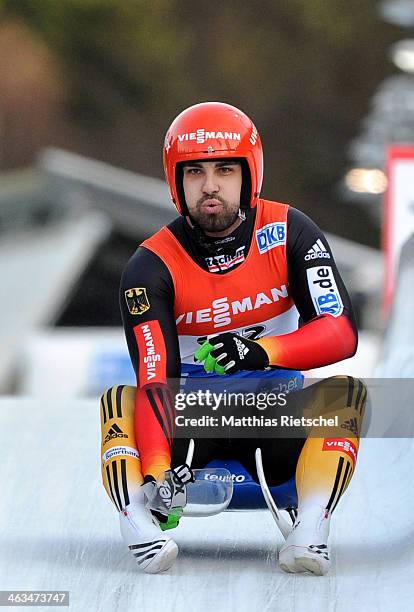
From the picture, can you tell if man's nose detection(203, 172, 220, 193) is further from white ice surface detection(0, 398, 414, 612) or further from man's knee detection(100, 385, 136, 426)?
white ice surface detection(0, 398, 414, 612)

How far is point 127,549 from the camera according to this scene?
372cm

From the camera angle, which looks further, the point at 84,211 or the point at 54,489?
the point at 84,211

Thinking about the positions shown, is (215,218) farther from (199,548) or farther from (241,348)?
(199,548)

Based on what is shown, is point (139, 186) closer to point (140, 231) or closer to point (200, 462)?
point (140, 231)

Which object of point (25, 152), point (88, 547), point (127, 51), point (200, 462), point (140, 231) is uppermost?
point (127, 51)

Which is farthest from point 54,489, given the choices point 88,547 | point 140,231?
point 140,231

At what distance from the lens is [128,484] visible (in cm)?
351

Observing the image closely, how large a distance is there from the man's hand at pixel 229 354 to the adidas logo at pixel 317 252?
0.37m

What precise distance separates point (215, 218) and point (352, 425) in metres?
0.66

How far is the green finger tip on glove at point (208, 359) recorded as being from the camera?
3.44 m

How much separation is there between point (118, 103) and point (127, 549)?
123 feet

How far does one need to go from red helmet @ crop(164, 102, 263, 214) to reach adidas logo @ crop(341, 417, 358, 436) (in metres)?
0.66

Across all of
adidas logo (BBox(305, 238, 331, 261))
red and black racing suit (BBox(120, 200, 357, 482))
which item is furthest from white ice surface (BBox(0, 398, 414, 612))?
adidas logo (BBox(305, 238, 331, 261))

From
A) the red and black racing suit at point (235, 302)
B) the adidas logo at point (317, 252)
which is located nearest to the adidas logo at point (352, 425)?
the red and black racing suit at point (235, 302)
